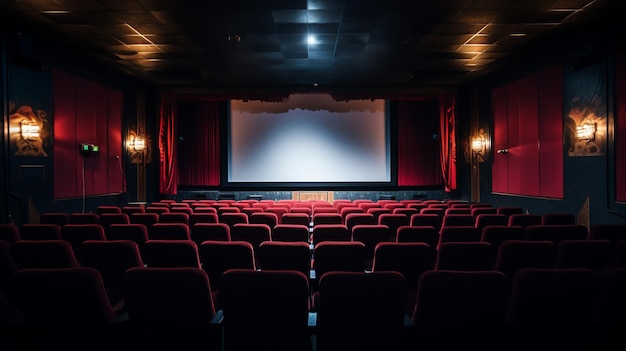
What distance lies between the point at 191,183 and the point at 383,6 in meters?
8.48

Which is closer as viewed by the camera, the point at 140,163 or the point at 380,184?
the point at 140,163

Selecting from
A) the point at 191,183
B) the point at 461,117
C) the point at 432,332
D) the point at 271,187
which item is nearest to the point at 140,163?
the point at 191,183

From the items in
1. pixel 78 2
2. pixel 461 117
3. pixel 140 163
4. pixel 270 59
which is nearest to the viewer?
pixel 78 2

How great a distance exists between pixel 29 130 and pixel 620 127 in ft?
32.7

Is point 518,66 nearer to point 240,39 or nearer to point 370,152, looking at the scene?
point 370,152

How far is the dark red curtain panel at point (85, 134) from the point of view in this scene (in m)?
7.53

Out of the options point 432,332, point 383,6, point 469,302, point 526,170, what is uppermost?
point 383,6

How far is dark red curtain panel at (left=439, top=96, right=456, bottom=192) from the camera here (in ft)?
36.8

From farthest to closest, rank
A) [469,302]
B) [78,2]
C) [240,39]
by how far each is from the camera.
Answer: [240,39] → [78,2] → [469,302]

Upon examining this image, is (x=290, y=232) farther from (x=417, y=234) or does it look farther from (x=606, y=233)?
(x=606, y=233)

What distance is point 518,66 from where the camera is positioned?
342 inches

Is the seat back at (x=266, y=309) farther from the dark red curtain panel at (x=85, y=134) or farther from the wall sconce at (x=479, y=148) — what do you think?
the wall sconce at (x=479, y=148)

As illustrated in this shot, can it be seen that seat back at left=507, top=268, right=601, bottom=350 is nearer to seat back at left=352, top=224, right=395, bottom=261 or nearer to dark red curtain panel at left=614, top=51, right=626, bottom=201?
seat back at left=352, top=224, right=395, bottom=261

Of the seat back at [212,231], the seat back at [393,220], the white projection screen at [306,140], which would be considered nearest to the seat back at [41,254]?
the seat back at [212,231]
